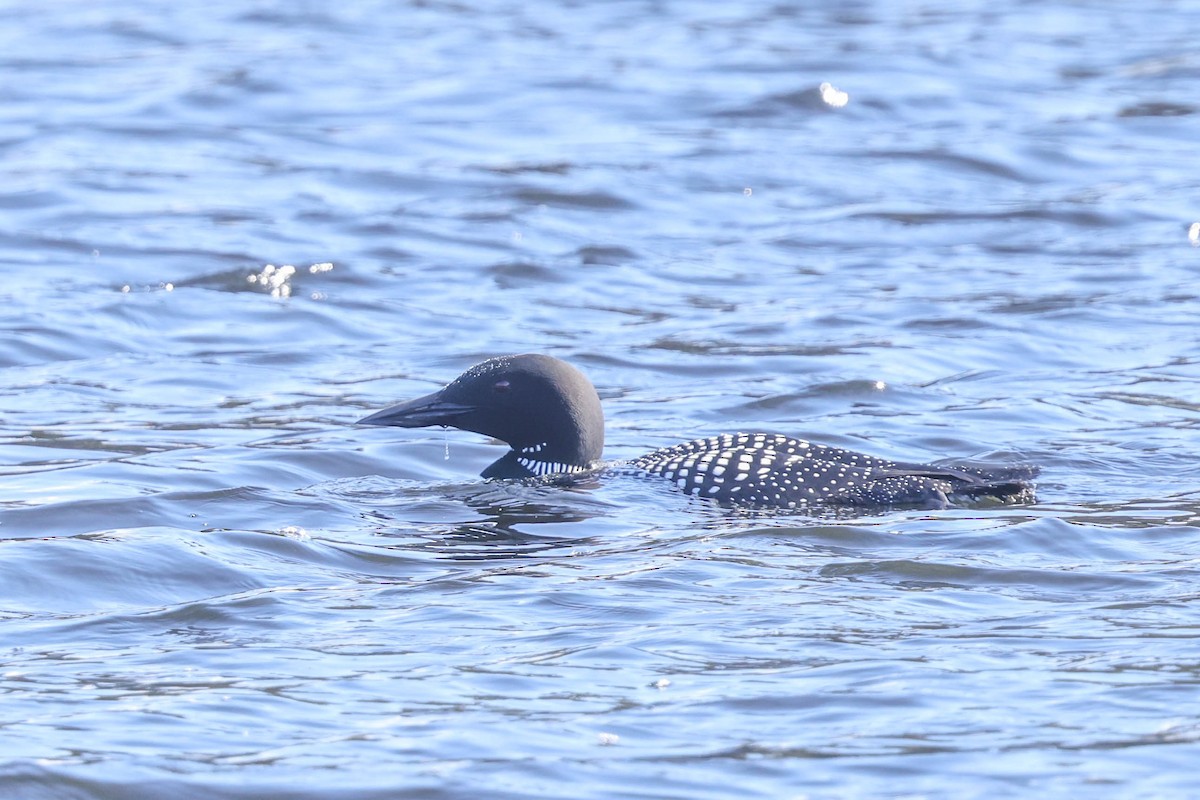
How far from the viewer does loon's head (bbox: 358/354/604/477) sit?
682 centimetres

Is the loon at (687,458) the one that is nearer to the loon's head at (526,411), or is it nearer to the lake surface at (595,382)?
the loon's head at (526,411)

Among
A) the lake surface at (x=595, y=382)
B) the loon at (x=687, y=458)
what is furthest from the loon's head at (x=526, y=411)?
the lake surface at (x=595, y=382)

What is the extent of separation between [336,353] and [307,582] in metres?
3.65

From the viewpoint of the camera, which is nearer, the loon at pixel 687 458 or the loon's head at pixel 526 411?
the loon at pixel 687 458

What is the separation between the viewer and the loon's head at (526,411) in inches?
269

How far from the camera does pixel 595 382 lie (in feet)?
28.4

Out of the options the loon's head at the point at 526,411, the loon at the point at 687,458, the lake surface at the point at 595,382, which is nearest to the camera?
the lake surface at the point at 595,382

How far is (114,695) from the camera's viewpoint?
4.53 meters

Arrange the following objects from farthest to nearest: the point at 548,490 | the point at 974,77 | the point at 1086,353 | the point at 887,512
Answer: the point at 974,77, the point at 1086,353, the point at 548,490, the point at 887,512

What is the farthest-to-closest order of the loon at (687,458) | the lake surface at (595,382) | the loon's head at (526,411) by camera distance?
the loon's head at (526,411) < the loon at (687,458) < the lake surface at (595,382)

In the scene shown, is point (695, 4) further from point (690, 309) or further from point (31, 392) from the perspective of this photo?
point (31, 392)

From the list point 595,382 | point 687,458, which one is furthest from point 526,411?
point 595,382

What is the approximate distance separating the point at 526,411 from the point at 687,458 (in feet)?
2.22

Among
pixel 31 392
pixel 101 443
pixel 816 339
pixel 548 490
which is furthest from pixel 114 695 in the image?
pixel 816 339
